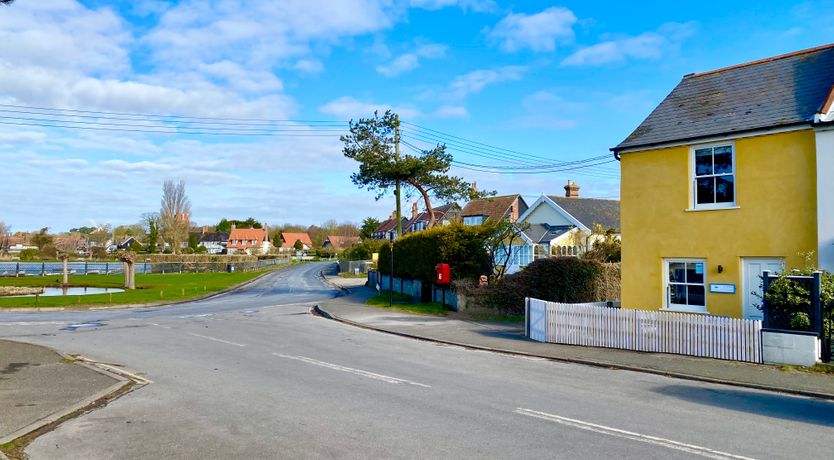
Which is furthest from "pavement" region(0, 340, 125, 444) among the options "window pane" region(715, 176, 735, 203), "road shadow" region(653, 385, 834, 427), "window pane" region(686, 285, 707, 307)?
"window pane" region(715, 176, 735, 203)

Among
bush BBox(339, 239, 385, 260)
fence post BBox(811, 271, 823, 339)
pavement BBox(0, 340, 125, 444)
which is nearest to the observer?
pavement BBox(0, 340, 125, 444)

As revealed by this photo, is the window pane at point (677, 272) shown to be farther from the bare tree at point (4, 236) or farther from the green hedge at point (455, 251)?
the bare tree at point (4, 236)

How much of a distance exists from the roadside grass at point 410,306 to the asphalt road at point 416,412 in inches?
402

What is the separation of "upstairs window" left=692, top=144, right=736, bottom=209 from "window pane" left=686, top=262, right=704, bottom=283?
1.63 meters

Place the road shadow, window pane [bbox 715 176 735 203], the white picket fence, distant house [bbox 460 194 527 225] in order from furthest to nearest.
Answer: distant house [bbox 460 194 527 225] < window pane [bbox 715 176 735 203] < the white picket fence < the road shadow

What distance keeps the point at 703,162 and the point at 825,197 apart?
3.24 meters

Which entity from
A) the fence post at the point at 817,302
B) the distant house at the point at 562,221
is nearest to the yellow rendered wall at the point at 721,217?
the fence post at the point at 817,302

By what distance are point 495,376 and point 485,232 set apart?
49.3 feet

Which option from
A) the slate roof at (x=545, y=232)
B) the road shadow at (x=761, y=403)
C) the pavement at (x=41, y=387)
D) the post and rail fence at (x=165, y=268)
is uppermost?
the slate roof at (x=545, y=232)

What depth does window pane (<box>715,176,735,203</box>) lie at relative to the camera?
52.1ft

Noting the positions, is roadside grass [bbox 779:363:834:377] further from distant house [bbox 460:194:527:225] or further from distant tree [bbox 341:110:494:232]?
distant house [bbox 460:194:527:225]

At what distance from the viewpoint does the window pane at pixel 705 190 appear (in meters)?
16.3

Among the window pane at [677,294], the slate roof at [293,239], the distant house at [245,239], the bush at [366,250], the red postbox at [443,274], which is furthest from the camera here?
the slate roof at [293,239]

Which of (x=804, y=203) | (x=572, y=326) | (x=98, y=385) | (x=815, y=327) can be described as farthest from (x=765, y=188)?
(x=98, y=385)
